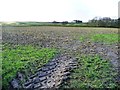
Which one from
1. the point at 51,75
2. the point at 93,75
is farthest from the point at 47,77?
the point at 93,75

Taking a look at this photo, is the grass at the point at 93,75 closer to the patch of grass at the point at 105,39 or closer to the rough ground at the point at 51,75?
the rough ground at the point at 51,75

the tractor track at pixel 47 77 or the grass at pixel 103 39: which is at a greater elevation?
the tractor track at pixel 47 77

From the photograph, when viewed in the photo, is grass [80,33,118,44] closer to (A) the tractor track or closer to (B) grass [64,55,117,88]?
(B) grass [64,55,117,88]

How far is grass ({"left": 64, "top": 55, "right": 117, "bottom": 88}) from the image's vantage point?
34.5 feet

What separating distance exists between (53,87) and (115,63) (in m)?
6.11

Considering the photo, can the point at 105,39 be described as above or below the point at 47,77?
below

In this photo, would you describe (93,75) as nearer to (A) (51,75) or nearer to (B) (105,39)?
(A) (51,75)

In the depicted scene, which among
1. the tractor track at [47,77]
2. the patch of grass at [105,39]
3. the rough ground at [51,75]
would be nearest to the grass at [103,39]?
→ the patch of grass at [105,39]

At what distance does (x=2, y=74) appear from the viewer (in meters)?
11.2

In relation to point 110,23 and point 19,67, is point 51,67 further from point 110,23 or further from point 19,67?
point 110,23

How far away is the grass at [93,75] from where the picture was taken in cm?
1052

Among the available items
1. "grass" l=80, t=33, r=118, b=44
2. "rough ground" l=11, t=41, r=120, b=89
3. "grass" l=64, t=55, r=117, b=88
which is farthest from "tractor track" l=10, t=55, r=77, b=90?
"grass" l=80, t=33, r=118, b=44

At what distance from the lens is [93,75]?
39.2 ft

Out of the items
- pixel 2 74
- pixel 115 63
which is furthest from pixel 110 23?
pixel 2 74
